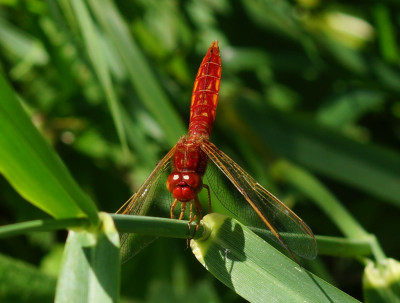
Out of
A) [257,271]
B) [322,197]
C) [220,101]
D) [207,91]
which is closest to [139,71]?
[207,91]

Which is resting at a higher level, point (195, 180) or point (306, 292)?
point (195, 180)

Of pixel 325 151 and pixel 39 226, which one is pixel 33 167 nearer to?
pixel 39 226

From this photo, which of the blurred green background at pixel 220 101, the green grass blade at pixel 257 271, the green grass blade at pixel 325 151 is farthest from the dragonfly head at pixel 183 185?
the green grass blade at pixel 325 151

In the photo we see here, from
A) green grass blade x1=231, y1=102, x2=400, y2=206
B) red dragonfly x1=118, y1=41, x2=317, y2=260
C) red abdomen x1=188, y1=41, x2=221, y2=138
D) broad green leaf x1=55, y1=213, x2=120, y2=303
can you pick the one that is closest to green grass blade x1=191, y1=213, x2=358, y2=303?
red dragonfly x1=118, y1=41, x2=317, y2=260

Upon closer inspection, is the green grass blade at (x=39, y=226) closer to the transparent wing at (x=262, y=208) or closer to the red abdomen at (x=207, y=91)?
the transparent wing at (x=262, y=208)

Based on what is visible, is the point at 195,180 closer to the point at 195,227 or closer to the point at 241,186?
the point at 241,186

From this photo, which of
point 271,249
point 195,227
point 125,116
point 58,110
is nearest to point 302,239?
point 271,249

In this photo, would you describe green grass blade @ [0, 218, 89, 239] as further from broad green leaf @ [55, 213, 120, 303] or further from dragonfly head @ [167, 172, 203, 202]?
dragonfly head @ [167, 172, 203, 202]
